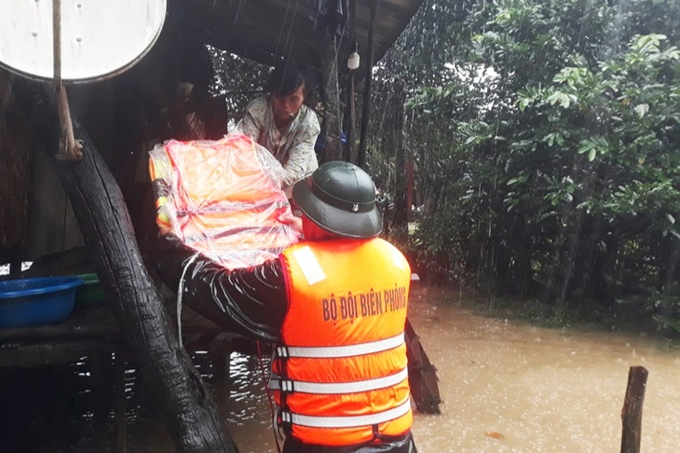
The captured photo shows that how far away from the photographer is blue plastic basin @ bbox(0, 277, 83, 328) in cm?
298

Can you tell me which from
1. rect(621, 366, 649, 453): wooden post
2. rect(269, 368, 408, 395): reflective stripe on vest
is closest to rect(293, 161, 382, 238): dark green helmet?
rect(269, 368, 408, 395): reflective stripe on vest

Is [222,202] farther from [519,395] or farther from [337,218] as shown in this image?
[519,395]

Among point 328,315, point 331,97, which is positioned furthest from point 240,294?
point 331,97

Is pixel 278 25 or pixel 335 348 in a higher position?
pixel 278 25

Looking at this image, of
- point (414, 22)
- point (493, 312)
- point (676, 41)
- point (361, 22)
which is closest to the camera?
point (361, 22)

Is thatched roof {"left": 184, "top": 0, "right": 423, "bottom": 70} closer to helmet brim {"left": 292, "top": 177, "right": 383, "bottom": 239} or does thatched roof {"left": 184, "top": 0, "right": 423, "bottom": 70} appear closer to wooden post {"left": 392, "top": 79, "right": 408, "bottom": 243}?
helmet brim {"left": 292, "top": 177, "right": 383, "bottom": 239}

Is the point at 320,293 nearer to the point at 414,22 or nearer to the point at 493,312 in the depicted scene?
the point at 493,312

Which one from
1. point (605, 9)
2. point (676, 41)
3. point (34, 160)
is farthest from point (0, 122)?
point (676, 41)

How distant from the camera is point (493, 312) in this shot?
32.8 feet

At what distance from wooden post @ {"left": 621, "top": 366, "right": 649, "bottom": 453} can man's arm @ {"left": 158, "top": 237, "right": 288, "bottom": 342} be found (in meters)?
2.19

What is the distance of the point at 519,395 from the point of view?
20.4 ft

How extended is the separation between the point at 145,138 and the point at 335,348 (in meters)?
4.74

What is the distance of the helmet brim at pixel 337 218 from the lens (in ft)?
7.36

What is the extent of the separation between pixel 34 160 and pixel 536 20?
7588 millimetres
